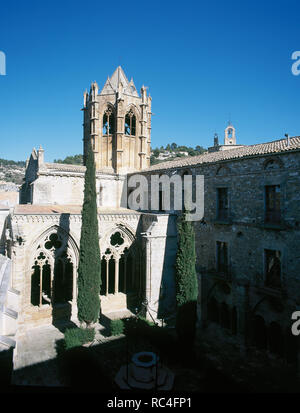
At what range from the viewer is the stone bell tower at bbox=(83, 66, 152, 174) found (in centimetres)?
2447

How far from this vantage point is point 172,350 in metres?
12.0

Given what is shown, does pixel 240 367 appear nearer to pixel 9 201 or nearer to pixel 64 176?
pixel 64 176

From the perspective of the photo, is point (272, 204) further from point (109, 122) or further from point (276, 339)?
point (109, 122)

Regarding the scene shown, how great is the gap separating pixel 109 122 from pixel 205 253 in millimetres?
15657

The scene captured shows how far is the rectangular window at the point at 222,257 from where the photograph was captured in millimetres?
14664

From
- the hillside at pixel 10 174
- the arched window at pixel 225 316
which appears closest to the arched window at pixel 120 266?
the arched window at pixel 225 316

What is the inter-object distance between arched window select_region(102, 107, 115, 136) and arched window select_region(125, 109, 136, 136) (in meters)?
1.37

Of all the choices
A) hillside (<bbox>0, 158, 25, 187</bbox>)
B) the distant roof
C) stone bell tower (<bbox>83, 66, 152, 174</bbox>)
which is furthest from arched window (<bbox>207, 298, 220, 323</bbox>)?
hillside (<bbox>0, 158, 25, 187</bbox>)

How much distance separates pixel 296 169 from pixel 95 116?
18.4m

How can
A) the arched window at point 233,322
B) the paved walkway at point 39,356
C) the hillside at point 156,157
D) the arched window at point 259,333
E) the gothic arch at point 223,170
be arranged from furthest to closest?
the hillside at point 156,157 < the gothic arch at point 223,170 < the arched window at point 233,322 < the arched window at point 259,333 < the paved walkway at point 39,356

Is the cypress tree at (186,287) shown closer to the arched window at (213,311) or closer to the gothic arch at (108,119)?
the arched window at (213,311)

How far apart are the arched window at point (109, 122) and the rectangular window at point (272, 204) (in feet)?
54.3

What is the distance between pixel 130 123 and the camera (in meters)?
25.4
